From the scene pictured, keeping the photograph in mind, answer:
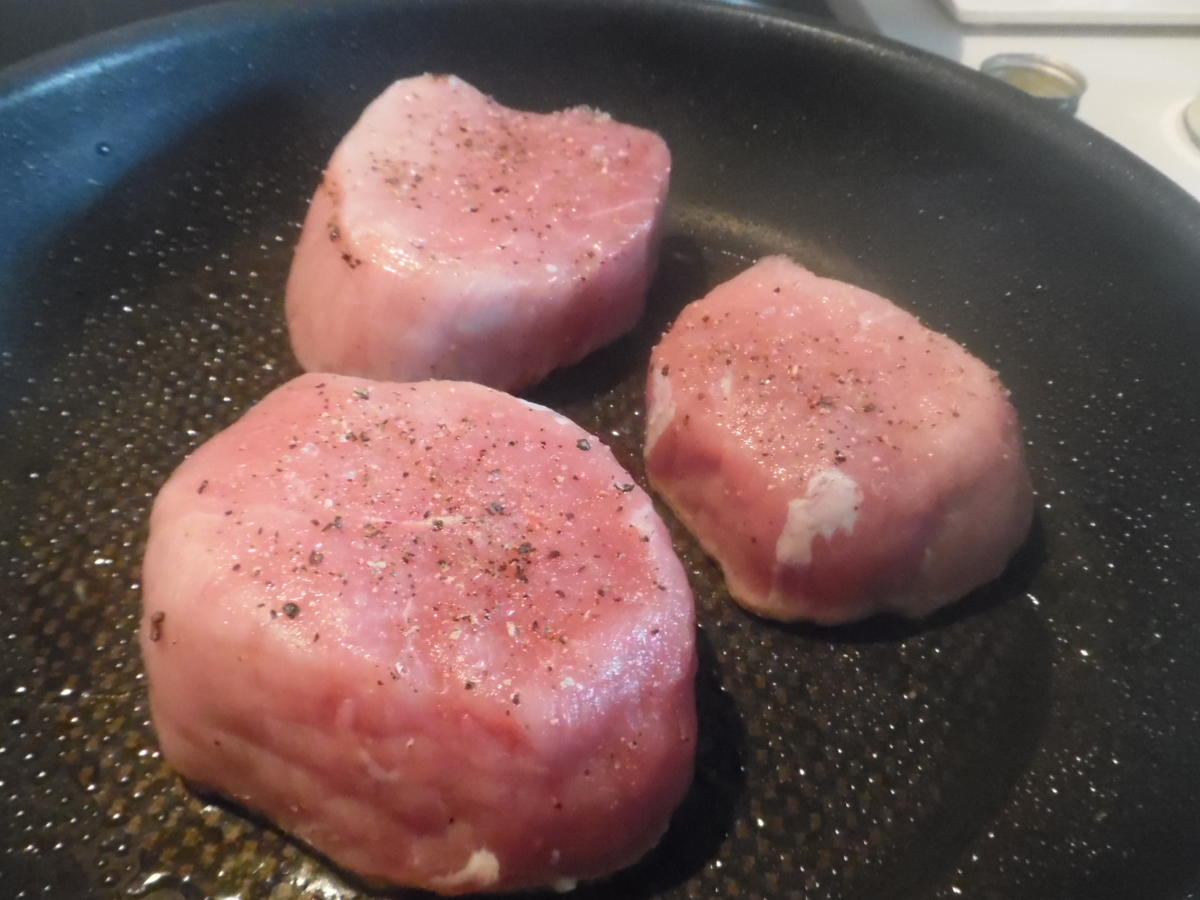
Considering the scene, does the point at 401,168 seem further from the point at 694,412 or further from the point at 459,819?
the point at 459,819

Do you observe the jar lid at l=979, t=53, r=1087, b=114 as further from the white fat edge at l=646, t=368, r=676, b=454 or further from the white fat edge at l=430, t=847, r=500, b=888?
the white fat edge at l=430, t=847, r=500, b=888

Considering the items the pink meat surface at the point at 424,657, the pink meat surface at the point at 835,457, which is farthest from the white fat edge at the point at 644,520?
the pink meat surface at the point at 835,457

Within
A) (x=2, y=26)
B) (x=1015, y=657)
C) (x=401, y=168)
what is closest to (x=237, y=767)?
(x=401, y=168)

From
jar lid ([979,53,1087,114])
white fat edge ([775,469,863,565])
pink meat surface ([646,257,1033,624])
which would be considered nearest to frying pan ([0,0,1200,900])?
pink meat surface ([646,257,1033,624])

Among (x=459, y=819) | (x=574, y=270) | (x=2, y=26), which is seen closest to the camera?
(x=459, y=819)

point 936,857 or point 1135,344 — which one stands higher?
point 1135,344

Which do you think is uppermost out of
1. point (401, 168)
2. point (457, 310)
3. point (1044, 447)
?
point (401, 168)

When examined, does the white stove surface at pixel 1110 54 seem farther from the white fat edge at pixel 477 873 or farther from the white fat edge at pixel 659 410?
the white fat edge at pixel 477 873
